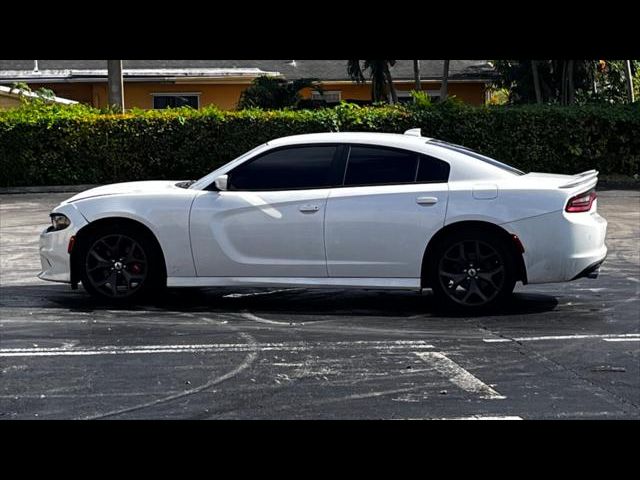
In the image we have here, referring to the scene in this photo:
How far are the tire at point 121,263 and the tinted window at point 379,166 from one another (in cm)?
188

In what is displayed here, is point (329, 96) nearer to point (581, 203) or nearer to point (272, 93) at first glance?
point (272, 93)

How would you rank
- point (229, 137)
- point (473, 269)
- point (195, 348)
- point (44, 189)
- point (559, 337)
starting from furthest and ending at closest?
1. point (229, 137)
2. point (44, 189)
3. point (473, 269)
4. point (559, 337)
5. point (195, 348)

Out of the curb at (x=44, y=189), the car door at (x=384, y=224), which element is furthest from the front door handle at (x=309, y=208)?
the curb at (x=44, y=189)

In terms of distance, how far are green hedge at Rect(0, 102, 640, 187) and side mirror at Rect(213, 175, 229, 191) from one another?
525 inches

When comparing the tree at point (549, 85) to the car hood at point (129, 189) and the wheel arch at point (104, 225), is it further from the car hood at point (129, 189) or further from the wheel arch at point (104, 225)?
the wheel arch at point (104, 225)

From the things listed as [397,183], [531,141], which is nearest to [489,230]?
[397,183]

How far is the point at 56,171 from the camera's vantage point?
22062 millimetres

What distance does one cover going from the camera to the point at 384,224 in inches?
337

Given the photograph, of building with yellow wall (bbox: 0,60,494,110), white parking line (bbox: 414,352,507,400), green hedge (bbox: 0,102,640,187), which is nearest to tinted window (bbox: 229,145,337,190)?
white parking line (bbox: 414,352,507,400)

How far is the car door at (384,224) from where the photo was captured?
28.0 feet

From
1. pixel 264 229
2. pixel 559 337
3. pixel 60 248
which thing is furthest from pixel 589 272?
pixel 60 248

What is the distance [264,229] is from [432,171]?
159 centimetres

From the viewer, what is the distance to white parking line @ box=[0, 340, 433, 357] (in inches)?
279
